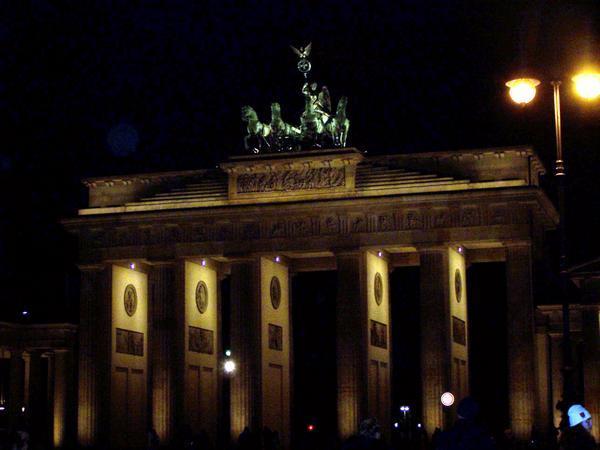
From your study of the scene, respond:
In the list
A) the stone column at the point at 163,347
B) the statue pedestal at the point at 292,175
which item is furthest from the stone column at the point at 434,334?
the stone column at the point at 163,347

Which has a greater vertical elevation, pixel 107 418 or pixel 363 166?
pixel 363 166

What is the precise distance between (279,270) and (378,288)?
215 inches

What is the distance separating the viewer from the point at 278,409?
2635 inches

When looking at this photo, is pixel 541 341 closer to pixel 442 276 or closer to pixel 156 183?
pixel 442 276

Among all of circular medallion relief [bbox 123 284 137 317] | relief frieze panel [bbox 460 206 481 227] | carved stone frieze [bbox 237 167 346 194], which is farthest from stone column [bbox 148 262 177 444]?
relief frieze panel [bbox 460 206 481 227]

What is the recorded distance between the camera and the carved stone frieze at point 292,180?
63844 millimetres

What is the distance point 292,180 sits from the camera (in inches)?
2539

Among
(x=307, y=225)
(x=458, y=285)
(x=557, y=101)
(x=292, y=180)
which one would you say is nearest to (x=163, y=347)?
(x=307, y=225)

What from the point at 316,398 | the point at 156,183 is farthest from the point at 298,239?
the point at 316,398

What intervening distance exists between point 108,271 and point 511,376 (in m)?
21.0

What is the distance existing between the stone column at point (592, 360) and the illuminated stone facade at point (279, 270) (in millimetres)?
2802

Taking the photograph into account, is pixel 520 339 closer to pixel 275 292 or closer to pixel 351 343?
pixel 351 343

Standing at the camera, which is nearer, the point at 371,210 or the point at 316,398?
the point at 371,210

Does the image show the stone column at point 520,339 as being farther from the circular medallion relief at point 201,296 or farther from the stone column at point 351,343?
the circular medallion relief at point 201,296
